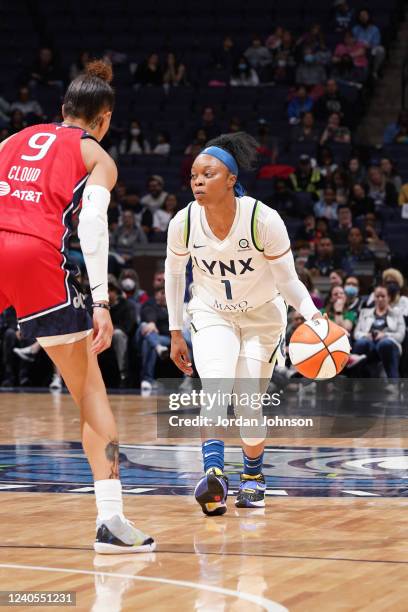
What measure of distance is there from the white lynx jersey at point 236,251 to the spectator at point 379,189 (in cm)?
947

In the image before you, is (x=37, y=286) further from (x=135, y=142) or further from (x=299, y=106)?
(x=299, y=106)

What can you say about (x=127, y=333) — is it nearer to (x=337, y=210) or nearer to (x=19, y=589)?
(x=337, y=210)

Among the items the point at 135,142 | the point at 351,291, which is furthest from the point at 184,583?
the point at 135,142

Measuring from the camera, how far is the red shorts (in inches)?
162

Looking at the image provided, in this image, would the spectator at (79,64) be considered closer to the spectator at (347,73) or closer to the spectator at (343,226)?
the spectator at (347,73)

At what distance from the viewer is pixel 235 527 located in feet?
16.0

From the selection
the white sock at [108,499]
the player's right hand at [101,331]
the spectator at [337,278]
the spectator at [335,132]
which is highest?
the spectator at [335,132]

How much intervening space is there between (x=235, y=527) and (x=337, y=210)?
10.1m

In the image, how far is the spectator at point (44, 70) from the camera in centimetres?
1794

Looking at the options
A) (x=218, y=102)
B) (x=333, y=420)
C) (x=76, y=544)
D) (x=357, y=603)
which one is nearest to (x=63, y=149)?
(x=76, y=544)

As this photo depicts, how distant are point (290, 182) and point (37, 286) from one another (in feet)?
37.3

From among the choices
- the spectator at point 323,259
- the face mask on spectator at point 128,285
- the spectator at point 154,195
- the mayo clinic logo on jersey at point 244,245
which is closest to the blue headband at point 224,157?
the mayo clinic logo on jersey at point 244,245

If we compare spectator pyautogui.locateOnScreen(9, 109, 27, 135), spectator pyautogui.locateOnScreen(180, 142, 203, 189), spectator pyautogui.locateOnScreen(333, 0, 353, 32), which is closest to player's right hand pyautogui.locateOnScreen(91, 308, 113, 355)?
spectator pyautogui.locateOnScreen(180, 142, 203, 189)

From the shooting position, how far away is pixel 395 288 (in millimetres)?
11562
